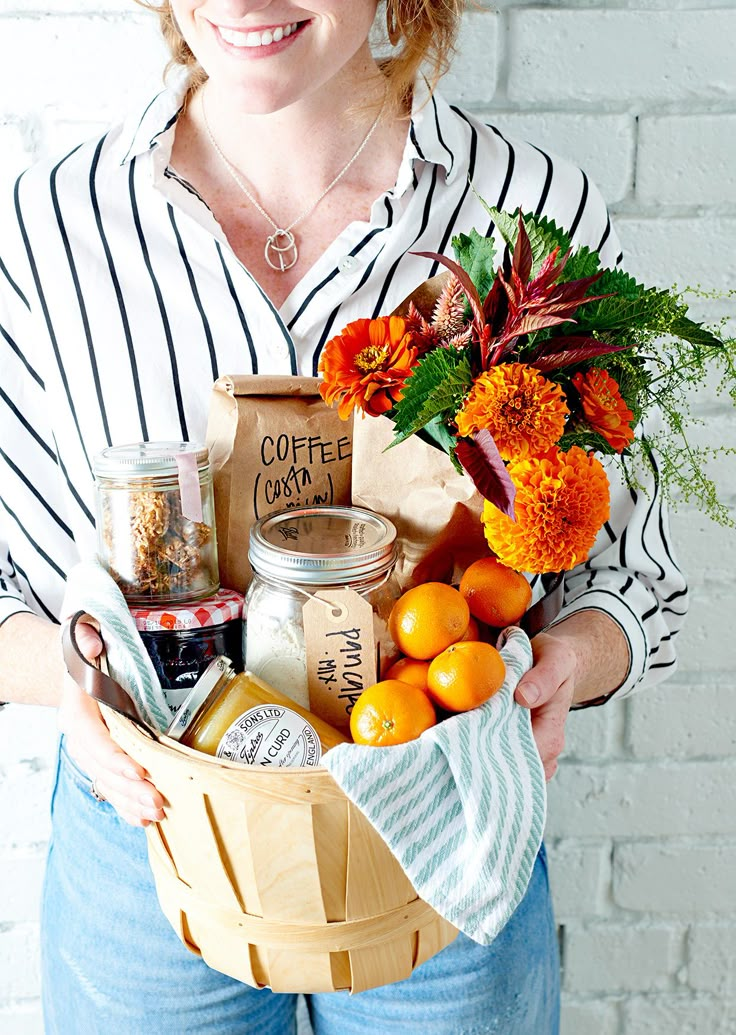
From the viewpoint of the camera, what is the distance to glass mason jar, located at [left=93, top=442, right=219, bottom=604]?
0.64 meters

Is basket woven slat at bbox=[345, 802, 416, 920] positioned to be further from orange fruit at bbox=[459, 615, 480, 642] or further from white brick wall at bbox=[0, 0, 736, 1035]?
white brick wall at bbox=[0, 0, 736, 1035]

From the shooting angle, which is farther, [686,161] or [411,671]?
[686,161]

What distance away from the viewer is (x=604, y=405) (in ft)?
1.90

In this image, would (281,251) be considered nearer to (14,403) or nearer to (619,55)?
(14,403)

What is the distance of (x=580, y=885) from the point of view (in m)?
1.27

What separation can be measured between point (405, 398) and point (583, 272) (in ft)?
0.49

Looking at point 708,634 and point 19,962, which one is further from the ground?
point 708,634

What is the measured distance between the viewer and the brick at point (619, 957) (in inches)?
50.9

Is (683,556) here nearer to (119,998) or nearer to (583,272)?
(583,272)

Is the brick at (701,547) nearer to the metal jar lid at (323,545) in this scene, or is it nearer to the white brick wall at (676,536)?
the white brick wall at (676,536)

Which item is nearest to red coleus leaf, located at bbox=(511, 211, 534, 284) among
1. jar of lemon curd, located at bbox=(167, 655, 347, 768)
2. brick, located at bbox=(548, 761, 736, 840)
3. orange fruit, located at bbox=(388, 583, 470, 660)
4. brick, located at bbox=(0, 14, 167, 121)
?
orange fruit, located at bbox=(388, 583, 470, 660)

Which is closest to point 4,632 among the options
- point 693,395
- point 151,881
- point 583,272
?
point 151,881

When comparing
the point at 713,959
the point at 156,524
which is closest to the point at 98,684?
the point at 156,524

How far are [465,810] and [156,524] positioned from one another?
29cm
